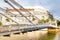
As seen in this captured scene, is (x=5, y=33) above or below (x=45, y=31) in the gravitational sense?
above

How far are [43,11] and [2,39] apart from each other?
62.2m

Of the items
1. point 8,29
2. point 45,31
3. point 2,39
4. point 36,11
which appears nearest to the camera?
point 8,29

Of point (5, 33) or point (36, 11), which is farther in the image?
point (36, 11)

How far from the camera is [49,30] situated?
4988 cm

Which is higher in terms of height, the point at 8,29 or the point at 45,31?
the point at 8,29

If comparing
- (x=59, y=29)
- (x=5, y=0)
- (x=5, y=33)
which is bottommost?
(x=59, y=29)

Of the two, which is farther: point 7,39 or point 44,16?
point 44,16

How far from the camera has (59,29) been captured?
2238 inches

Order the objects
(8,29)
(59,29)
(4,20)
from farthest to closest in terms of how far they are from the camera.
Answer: (4,20), (59,29), (8,29)

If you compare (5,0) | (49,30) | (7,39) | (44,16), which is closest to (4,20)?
(44,16)

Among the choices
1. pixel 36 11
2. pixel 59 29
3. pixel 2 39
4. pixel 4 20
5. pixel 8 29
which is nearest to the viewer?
pixel 8 29

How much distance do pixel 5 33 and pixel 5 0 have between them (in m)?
2.34

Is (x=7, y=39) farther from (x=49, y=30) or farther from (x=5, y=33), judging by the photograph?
(x=49, y=30)

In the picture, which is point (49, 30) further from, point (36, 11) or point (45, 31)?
point (36, 11)
